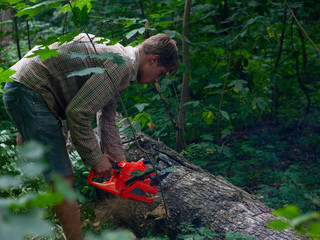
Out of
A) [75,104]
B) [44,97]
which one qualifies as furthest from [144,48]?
[44,97]

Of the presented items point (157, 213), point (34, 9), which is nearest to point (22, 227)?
point (34, 9)

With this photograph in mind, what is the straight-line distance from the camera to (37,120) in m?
2.46

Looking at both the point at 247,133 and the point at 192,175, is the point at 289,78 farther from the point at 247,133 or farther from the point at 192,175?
the point at 192,175

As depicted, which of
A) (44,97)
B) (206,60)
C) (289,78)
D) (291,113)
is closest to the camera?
(44,97)

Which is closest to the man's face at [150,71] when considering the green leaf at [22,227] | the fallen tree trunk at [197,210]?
the fallen tree trunk at [197,210]

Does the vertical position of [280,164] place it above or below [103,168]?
below

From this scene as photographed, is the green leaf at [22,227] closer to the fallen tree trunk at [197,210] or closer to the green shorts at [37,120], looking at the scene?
the green shorts at [37,120]

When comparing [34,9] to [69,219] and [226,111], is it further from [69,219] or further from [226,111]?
[226,111]

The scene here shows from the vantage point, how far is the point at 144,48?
100 inches

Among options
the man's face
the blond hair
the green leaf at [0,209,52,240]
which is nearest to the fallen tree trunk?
the man's face

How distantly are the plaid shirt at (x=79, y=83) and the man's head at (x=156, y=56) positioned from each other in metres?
0.08

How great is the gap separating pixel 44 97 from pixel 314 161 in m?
3.85

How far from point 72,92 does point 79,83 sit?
10cm

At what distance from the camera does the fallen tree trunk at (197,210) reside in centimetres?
243
